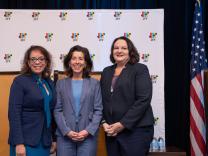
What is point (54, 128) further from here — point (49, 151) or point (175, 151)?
point (175, 151)

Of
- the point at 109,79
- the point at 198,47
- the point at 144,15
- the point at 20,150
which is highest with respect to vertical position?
the point at 144,15

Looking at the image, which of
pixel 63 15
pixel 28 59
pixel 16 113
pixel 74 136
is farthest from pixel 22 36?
pixel 74 136

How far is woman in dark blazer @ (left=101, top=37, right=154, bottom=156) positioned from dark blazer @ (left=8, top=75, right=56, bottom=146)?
0.55m

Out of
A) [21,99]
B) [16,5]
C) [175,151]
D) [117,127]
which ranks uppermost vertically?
[16,5]

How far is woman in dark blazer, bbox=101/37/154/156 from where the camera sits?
8.32ft

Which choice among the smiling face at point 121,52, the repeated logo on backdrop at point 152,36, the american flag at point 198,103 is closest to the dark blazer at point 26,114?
the smiling face at point 121,52

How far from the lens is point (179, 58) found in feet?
14.0

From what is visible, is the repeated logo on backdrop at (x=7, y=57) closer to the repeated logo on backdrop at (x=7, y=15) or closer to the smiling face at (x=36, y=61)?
the repeated logo on backdrop at (x=7, y=15)

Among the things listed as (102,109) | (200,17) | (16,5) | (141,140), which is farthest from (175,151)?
(16,5)

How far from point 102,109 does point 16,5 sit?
2.47 m

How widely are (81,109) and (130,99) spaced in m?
0.42

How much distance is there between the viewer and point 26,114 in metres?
2.43

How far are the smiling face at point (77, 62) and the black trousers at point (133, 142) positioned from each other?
2.14 ft

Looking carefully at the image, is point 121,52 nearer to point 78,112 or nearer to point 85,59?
point 85,59
